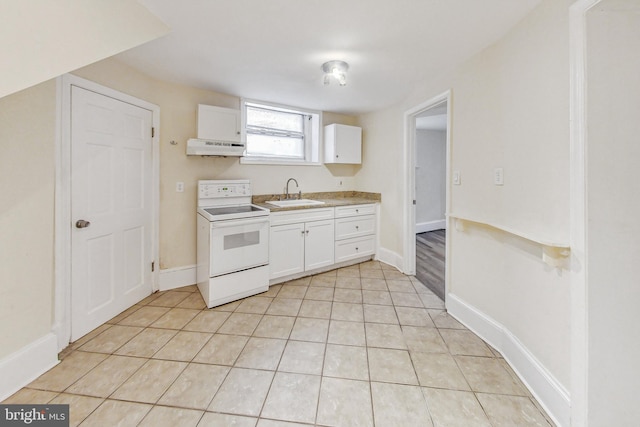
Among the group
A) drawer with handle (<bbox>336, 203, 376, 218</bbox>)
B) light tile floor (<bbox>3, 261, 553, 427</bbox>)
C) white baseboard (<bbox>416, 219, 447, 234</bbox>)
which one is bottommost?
light tile floor (<bbox>3, 261, 553, 427</bbox>)

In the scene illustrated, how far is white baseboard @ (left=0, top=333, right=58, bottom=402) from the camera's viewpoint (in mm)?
1473

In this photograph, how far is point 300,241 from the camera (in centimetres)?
326

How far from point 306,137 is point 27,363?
3584 mm

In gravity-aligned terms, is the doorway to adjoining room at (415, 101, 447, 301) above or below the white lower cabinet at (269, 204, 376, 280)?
above

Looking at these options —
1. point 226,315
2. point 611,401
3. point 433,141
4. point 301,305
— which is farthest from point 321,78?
point 433,141

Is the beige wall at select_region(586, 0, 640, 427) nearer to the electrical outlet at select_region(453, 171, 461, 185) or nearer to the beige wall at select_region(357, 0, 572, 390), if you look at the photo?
the beige wall at select_region(357, 0, 572, 390)

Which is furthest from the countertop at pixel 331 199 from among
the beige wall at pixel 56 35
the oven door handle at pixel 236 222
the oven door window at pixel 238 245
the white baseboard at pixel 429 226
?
the white baseboard at pixel 429 226

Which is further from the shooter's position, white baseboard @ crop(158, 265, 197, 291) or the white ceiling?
white baseboard @ crop(158, 265, 197, 291)

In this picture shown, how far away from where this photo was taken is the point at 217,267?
2.53 metres

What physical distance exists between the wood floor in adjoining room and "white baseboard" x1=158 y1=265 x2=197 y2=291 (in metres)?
2.76

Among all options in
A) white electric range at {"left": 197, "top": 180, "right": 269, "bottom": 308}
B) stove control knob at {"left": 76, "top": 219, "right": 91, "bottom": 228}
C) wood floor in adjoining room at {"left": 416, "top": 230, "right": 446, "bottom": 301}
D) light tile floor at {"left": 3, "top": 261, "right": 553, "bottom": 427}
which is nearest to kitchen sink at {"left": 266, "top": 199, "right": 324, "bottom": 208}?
white electric range at {"left": 197, "top": 180, "right": 269, "bottom": 308}

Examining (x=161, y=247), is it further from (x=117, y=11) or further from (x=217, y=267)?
(x=117, y=11)

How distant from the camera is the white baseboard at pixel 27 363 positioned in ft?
4.83

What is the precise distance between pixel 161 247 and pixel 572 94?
3.48m
